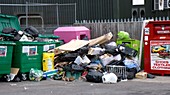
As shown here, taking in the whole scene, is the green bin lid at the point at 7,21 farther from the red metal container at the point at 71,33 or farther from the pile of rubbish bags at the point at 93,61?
the pile of rubbish bags at the point at 93,61

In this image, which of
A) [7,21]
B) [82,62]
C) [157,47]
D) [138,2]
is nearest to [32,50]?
[82,62]

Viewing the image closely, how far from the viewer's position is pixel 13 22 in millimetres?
13016

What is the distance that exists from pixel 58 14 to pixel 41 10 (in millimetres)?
872

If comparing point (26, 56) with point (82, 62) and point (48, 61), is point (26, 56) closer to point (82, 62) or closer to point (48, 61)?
point (48, 61)

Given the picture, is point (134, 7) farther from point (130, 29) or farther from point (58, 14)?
point (130, 29)

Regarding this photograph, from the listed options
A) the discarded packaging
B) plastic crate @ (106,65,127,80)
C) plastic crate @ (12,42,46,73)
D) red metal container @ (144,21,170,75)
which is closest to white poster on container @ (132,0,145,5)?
red metal container @ (144,21,170,75)

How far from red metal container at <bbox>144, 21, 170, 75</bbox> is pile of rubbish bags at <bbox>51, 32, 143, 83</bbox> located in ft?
1.35

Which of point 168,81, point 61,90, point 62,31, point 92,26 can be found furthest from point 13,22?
point 168,81

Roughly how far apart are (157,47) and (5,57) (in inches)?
173

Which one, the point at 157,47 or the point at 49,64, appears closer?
the point at 49,64

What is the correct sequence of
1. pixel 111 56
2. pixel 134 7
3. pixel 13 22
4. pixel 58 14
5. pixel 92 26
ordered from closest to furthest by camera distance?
pixel 111 56 < pixel 13 22 < pixel 92 26 < pixel 58 14 < pixel 134 7

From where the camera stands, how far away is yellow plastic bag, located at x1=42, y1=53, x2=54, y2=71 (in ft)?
37.0

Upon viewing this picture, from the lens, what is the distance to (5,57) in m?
10.5

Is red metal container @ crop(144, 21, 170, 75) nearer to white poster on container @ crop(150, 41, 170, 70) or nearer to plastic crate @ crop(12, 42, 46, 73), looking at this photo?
white poster on container @ crop(150, 41, 170, 70)
